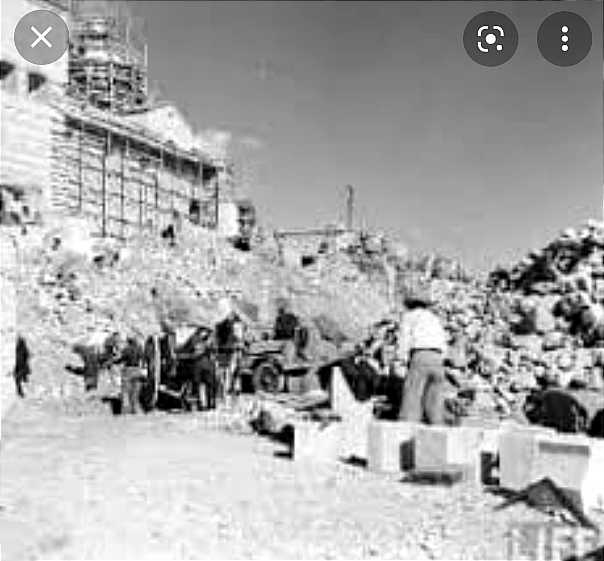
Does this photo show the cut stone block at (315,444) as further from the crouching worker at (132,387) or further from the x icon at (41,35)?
the x icon at (41,35)

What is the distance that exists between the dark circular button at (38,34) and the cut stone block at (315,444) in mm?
10374

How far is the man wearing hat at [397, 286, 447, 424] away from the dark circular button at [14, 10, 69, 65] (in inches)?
399

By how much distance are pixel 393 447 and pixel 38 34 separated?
460 inches

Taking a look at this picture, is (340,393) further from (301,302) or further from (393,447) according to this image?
(301,302)

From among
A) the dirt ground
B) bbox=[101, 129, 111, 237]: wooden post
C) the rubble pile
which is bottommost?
the dirt ground

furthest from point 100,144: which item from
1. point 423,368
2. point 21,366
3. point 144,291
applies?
point 423,368

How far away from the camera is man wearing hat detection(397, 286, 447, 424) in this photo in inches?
317

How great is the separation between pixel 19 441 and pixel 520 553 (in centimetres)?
579

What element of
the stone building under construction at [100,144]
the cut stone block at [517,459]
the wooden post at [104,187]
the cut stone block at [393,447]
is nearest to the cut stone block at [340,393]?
the cut stone block at [393,447]

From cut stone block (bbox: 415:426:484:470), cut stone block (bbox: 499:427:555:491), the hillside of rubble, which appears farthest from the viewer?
the hillside of rubble

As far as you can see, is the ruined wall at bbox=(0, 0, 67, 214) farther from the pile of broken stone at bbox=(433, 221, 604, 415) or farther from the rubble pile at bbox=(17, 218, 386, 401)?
the pile of broken stone at bbox=(433, 221, 604, 415)

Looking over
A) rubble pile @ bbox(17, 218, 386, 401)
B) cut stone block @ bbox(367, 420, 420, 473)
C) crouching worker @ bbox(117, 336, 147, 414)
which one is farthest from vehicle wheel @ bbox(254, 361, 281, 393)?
cut stone block @ bbox(367, 420, 420, 473)

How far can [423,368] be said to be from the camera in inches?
318

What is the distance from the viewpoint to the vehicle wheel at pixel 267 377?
513 inches
